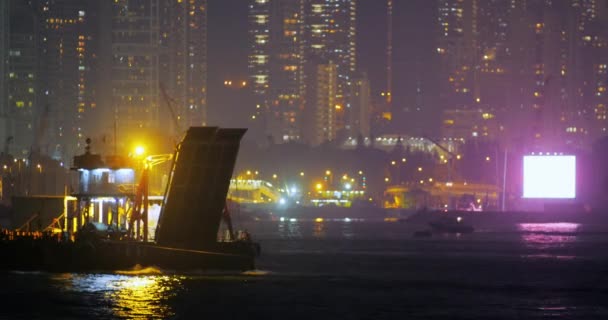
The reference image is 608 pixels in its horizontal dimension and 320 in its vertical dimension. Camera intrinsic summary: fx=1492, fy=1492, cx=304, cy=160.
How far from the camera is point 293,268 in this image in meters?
98.6

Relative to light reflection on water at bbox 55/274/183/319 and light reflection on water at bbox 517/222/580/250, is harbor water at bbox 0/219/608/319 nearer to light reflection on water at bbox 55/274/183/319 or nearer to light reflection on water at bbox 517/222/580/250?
light reflection on water at bbox 55/274/183/319

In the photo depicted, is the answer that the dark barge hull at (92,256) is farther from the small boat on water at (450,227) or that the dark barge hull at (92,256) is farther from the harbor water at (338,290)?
the small boat on water at (450,227)

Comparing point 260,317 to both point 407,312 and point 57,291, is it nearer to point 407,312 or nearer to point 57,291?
point 407,312

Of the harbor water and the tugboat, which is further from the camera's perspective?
the tugboat

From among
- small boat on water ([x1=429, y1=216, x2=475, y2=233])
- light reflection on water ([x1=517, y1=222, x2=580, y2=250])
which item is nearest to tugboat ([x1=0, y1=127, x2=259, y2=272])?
light reflection on water ([x1=517, y1=222, x2=580, y2=250])

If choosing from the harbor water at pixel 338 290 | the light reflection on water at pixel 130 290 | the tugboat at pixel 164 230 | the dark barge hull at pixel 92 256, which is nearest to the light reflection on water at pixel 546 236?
the harbor water at pixel 338 290

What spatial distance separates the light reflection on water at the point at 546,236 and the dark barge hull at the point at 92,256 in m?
55.2

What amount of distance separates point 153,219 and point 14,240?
15.2 metres

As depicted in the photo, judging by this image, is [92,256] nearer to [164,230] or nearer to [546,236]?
[164,230]

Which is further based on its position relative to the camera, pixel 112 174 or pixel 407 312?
pixel 112 174

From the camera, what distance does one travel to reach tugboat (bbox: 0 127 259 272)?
275 ft

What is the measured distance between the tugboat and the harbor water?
1116 mm

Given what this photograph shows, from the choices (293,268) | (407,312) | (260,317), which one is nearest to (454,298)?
(407,312)

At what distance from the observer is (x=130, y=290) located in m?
78.0
